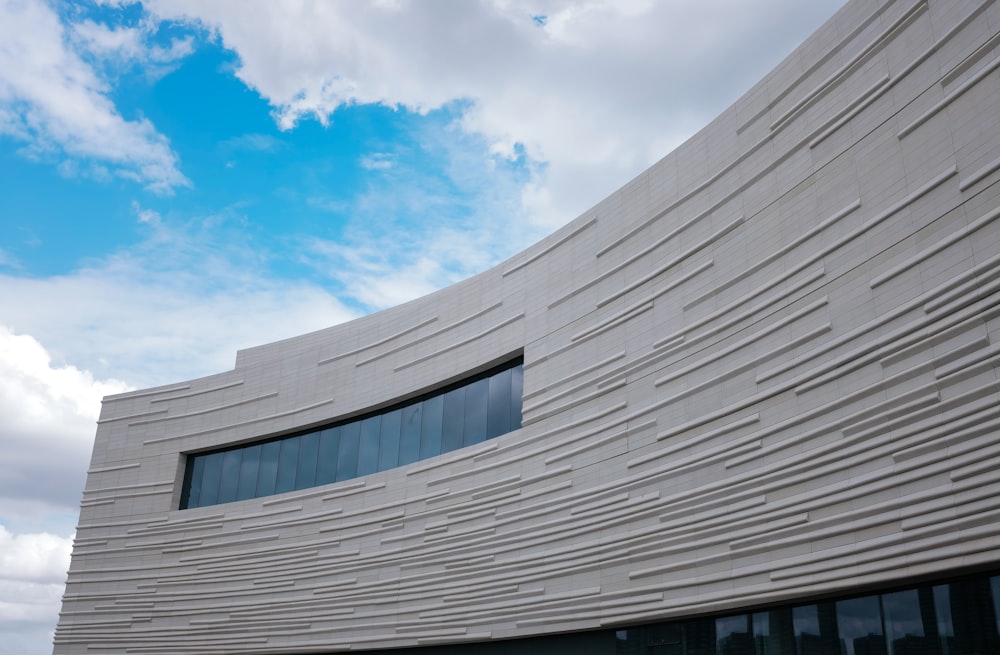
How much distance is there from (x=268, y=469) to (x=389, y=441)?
528 cm

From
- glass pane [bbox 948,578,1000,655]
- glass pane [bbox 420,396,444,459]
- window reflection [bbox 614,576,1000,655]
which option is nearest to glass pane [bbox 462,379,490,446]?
glass pane [bbox 420,396,444,459]

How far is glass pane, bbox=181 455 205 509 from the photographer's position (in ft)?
109

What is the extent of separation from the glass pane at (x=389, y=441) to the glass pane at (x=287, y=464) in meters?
3.75

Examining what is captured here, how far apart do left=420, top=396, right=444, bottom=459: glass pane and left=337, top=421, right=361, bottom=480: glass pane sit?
2.80 metres

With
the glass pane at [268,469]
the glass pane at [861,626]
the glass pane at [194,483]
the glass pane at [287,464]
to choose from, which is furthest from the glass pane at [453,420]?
the glass pane at [861,626]

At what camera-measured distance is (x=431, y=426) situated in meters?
27.8

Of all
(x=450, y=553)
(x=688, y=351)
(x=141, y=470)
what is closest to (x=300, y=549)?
(x=450, y=553)

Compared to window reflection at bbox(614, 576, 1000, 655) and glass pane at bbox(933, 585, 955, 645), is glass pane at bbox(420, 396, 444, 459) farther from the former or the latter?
glass pane at bbox(933, 585, 955, 645)

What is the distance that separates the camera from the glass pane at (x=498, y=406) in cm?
2556

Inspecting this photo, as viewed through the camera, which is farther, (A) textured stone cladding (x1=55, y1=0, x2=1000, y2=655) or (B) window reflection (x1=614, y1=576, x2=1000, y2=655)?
(A) textured stone cladding (x1=55, y1=0, x2=1000, y2=655)

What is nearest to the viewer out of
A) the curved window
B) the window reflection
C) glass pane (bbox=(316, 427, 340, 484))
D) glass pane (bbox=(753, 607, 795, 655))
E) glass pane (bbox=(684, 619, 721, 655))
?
the window reflection

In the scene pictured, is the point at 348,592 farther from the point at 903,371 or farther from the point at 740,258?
the point at 903,371

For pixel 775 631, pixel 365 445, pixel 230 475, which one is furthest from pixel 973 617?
pixel 230 475

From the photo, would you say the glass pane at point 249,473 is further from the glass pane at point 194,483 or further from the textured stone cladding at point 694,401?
the glass pane at point 194,483
